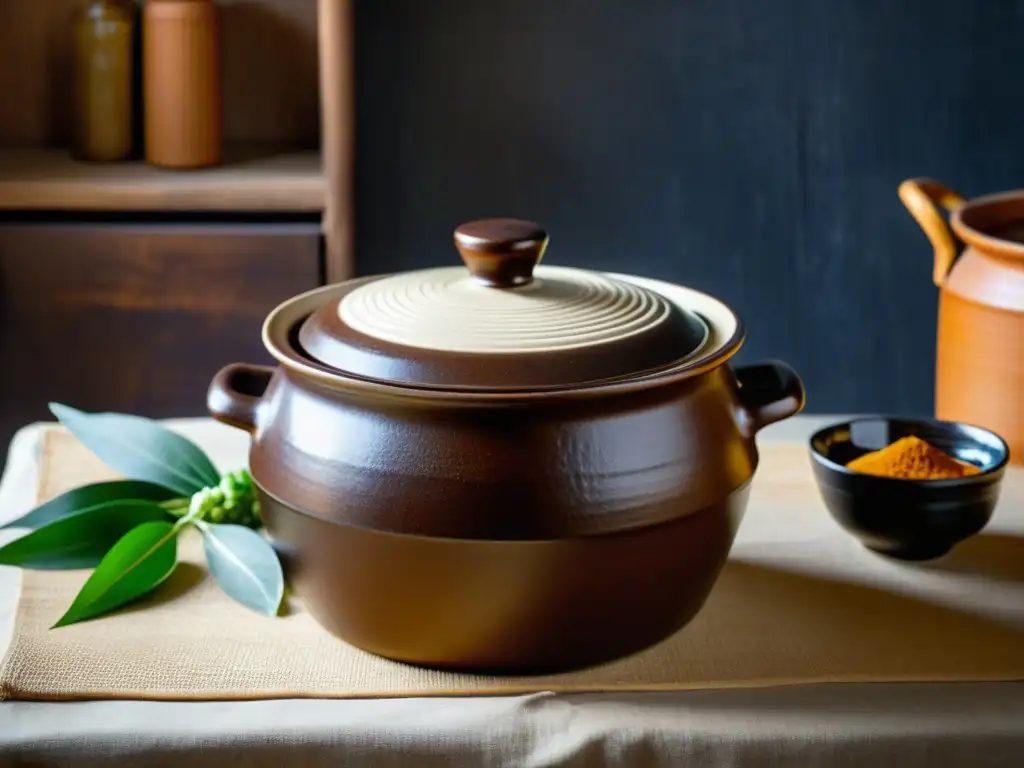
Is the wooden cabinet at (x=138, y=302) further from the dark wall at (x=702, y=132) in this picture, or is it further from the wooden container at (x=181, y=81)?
the dark wall at (x=702, y=132)

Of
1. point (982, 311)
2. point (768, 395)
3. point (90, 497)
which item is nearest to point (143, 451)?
point (90, 497)

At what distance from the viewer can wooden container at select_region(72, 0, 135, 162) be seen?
1.67 metres

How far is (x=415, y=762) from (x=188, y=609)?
0.22 metres

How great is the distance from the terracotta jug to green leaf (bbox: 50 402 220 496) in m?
0.64

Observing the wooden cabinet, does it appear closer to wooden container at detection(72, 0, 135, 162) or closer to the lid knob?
wooden container at detection(72, 0, 135, 162)

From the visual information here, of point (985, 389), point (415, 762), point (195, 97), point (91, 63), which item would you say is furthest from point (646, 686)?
point (91, 63)

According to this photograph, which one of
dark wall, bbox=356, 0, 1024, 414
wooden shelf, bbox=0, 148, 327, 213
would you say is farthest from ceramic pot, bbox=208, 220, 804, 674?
dark wall, bbox=356, 0, 1024, 414

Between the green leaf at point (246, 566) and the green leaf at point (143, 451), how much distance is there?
103 millimetres

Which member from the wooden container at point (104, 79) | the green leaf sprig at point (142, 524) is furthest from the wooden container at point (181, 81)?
the green leaf sprig at point (142, 524)

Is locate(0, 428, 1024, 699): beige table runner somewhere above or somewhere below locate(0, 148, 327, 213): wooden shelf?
below

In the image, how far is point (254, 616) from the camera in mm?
847

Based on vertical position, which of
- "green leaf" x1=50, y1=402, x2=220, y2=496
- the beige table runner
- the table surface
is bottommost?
the table surface

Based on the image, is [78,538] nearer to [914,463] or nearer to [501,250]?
[501,250]

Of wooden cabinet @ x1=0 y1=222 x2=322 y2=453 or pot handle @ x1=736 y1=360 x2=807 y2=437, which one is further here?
wooden cabinet @ x1=0 y1=222 x2=322 y2=453
